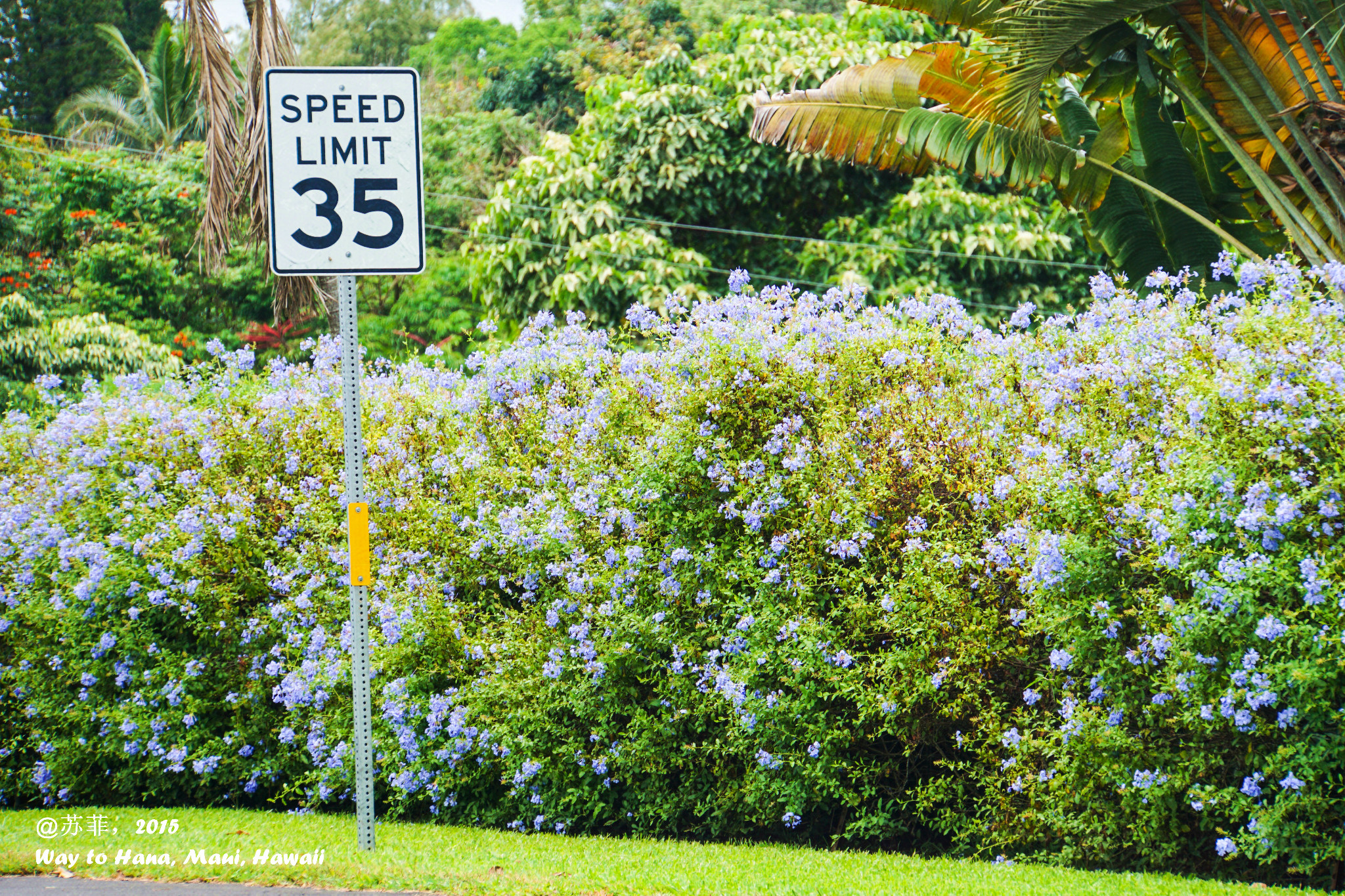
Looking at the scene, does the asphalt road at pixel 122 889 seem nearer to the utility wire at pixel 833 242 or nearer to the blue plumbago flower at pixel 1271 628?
the blue plumbago flower at pixel 1271 628

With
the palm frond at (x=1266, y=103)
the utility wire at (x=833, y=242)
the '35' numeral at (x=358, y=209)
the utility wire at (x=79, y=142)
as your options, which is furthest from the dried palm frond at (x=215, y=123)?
the utility wire at (x=79, y=142)

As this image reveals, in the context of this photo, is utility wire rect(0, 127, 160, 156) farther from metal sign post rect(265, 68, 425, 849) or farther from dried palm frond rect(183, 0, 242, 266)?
metal sign post rect(265, 68, 425, 849)

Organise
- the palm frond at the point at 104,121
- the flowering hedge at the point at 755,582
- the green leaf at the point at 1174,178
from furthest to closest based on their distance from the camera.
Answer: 1. the palm frond at the point at 104,121
2. the green leaf at the point at 1174,178
3. the flowering hedge at the point at 755,582

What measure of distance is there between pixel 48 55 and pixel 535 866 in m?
40.7

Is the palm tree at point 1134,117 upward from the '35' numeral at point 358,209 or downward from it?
upward

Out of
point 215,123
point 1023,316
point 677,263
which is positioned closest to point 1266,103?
point 1023,316

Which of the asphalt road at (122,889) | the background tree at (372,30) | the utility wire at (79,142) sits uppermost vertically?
the background tree at (372,30)

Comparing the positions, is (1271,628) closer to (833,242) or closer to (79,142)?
(833,242)

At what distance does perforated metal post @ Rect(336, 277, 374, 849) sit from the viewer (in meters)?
4.91

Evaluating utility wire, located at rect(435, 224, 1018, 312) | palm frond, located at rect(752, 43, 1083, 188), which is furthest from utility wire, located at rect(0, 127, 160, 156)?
palm frond, located at rect(752, 43, 1083, 188)

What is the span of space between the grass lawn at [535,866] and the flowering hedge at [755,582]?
12.2 inches

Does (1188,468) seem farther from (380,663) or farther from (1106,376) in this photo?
(380,663)

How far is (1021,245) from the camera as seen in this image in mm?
→ 14320

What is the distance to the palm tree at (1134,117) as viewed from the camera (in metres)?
7.27
